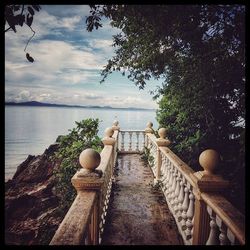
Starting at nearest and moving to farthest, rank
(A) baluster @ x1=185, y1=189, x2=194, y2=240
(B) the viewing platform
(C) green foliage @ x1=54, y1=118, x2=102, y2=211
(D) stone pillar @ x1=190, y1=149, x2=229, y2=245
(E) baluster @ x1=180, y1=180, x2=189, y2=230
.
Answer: (B) the viewing platform, (D) stone pillar @ x1=190, y1=149, x2=229, y2=245, (A) baluster @ x1=185, y1=189, x2=194, y2=240, (E) baluster @ x1=180, y1=180, x2=189, y2=230, (C) green foliage @ x1=54, y1=118, x2=102, y2=211

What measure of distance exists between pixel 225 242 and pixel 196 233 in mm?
795

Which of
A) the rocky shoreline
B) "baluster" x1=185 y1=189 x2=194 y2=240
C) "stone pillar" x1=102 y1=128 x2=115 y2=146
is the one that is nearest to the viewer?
"baluster" x1=185 y1=189 x2=194 y2=240

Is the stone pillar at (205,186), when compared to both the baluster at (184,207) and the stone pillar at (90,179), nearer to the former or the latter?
the baluster at (184,207)

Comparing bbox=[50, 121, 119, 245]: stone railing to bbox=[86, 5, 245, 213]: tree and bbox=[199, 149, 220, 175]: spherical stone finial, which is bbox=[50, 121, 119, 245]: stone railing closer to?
bbox=[199, 149, 220, 175]: spherical stone finial

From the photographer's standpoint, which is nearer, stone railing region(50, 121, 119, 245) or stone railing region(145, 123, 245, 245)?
stone railing region(50, 121, 119, 245)

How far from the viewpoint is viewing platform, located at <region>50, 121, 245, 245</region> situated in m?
2.67

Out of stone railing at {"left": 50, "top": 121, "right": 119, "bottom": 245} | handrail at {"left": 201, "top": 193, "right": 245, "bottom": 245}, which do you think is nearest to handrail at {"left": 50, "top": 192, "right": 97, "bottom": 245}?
stone railing at {"left": 50, "top": 121, "right": 119, "bottom": 245}

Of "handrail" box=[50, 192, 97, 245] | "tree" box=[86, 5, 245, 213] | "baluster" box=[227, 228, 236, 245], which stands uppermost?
"tree" box=[86, 5, 245, 213]

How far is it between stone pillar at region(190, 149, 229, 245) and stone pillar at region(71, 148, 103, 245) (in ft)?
4.32

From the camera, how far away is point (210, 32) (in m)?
4.08

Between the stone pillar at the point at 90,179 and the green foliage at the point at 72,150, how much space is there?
4.16 m

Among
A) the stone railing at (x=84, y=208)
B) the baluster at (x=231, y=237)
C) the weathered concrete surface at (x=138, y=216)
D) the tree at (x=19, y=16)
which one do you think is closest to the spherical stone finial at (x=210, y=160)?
the baluster at (x=231, y=237)

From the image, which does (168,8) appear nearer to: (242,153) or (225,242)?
(242,153)

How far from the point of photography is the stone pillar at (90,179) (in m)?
3.43
